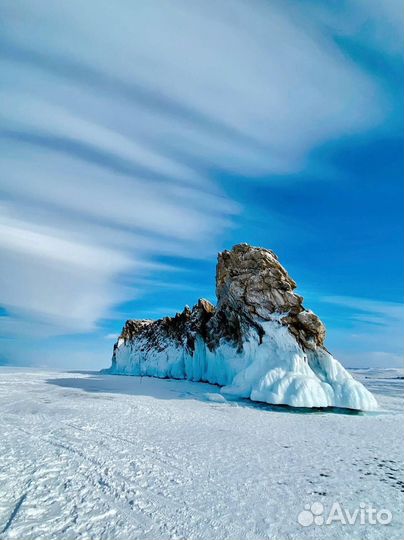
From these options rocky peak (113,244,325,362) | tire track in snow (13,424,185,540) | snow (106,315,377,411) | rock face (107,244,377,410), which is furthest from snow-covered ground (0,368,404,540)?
rocky peak (113,244,325,362)

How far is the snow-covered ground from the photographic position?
5984 mm

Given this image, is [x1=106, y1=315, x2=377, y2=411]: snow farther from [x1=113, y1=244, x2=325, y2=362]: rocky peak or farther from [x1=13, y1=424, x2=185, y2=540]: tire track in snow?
[x1=13, y1=424, x2=185, y2=540]: tire track in snow

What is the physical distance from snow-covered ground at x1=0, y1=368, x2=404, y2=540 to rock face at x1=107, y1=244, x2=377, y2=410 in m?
4.40

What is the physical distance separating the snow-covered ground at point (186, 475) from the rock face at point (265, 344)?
14.4 ft

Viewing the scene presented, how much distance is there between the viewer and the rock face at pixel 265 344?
783 inches

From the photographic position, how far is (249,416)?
1664 centimetres

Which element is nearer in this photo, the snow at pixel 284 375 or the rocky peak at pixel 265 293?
the snow at pixel 284 375

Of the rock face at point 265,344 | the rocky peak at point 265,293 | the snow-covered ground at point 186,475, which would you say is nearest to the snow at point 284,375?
the rock face at point 265,344

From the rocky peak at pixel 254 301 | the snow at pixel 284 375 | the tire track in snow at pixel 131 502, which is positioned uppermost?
the rocky peak at pixel 254 301

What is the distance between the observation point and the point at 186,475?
8.23m

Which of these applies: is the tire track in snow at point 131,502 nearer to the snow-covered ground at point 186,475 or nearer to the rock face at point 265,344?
the snow-covered ground at point 186,475

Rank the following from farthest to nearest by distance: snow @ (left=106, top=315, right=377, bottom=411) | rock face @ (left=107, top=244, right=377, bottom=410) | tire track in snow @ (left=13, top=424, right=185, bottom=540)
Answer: rock face @ (left=107, top=244, right=377, bottom=410) < snow @ (left=106, top=315, right=377, bottom=411) < tire track in snow @ (left=13, top=424, right=185, bottom=540)

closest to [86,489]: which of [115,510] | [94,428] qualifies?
[115,510]

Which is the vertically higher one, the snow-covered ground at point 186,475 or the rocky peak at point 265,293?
the rocky peak at point 265,293
